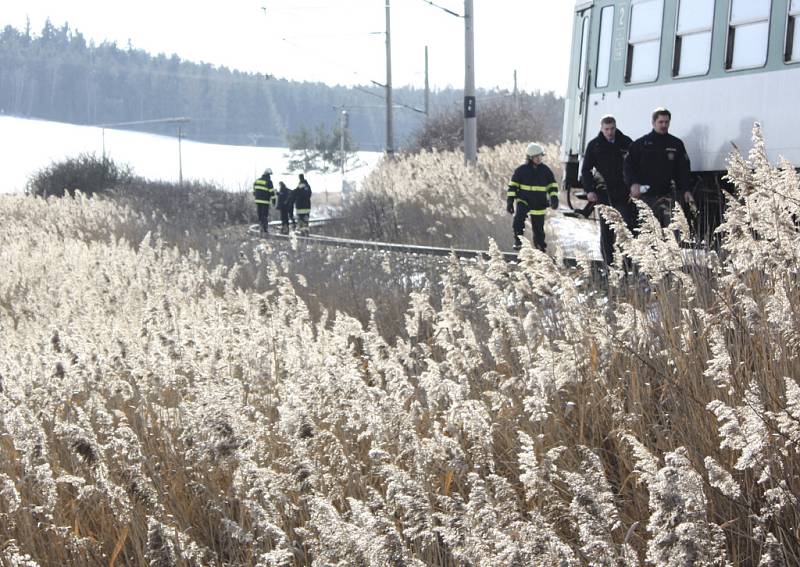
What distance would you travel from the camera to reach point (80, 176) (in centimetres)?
3559

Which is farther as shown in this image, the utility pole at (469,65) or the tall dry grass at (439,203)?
the utility pole at (469,65)

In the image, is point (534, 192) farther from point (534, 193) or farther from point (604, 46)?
point (604, 46)

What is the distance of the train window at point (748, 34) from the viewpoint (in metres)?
10.3

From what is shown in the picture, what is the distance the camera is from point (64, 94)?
160 m

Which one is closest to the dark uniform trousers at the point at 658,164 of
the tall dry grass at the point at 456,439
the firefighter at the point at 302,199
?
the tall dry grass at the point at 456,439

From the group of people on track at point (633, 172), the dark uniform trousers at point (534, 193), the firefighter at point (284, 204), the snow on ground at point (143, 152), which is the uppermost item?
the group of people on track at point (633, 172)

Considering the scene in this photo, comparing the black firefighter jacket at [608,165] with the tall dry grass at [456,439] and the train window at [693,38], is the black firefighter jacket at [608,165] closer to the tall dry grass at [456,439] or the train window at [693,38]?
the train window at [693,38]

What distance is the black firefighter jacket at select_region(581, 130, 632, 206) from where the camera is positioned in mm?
11008

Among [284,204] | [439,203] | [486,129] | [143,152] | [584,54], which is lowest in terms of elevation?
[143,152]

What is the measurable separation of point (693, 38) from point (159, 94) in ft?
525

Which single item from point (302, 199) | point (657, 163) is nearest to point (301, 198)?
point (302, 199)

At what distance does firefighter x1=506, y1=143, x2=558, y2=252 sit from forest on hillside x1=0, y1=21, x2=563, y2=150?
139 m

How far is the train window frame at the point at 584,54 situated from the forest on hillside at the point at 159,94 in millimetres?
139779

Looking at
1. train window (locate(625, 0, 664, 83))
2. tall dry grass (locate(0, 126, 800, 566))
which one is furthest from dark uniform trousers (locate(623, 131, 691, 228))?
tall dry grass (locate(0, 126, 800, 566))
